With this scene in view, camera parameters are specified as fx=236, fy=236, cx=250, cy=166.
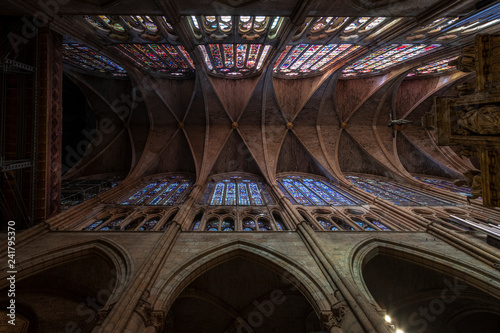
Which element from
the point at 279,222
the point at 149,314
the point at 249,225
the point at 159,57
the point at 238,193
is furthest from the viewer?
the point at 238,193

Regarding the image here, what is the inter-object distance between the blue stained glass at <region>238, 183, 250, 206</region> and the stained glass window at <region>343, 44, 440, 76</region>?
26.2 feet

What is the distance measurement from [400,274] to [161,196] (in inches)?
371

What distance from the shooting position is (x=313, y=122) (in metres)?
14.9

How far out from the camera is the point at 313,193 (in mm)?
11375

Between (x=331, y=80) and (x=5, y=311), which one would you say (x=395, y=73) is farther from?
(x=5, y=311)

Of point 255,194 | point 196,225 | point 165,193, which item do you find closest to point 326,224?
point 255,194

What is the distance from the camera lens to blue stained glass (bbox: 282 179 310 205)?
1031 centimetres

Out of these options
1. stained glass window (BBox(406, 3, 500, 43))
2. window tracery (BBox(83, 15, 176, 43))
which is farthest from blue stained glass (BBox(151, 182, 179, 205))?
stained glass window (BBox(406, 3, 500, 43))

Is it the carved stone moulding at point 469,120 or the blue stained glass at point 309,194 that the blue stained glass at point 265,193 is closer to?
the blue stained glass at point 309,194

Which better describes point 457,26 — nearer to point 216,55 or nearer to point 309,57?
point 309,57

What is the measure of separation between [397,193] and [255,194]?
6.67 metres

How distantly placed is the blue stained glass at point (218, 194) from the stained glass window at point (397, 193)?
7.30 m

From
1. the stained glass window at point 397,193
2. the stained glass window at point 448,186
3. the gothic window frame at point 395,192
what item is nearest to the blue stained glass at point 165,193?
the gothic window frame at point 395,192

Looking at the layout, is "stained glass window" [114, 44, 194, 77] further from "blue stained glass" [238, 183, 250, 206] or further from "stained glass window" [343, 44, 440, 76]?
"stained glass window" [343, 44, 440, 76]
